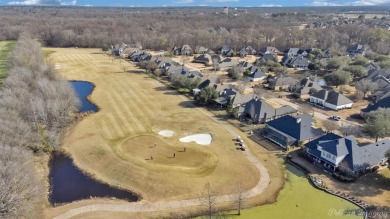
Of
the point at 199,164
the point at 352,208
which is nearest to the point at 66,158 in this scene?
the point at 199,164

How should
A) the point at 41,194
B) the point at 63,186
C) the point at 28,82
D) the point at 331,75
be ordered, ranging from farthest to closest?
the point at 331,75 < the point at 28,82 < the point at 63,186 < the point at 41,194

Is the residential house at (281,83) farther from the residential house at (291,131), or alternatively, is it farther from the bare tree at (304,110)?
the residential house at (291,131)

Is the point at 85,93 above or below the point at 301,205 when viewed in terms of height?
above

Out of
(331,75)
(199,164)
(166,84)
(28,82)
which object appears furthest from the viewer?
(166,84)

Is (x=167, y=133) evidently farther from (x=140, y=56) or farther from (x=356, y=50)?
(x=356, y=50)

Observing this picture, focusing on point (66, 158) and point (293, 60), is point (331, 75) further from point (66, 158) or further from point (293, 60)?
point (66, 158)

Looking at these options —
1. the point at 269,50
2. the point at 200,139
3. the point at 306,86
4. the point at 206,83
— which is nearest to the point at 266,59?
the point at 269,50

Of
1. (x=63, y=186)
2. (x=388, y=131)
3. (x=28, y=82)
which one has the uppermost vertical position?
(x=28, y=82)

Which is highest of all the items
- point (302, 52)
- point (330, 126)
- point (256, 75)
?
point (302, 52)
